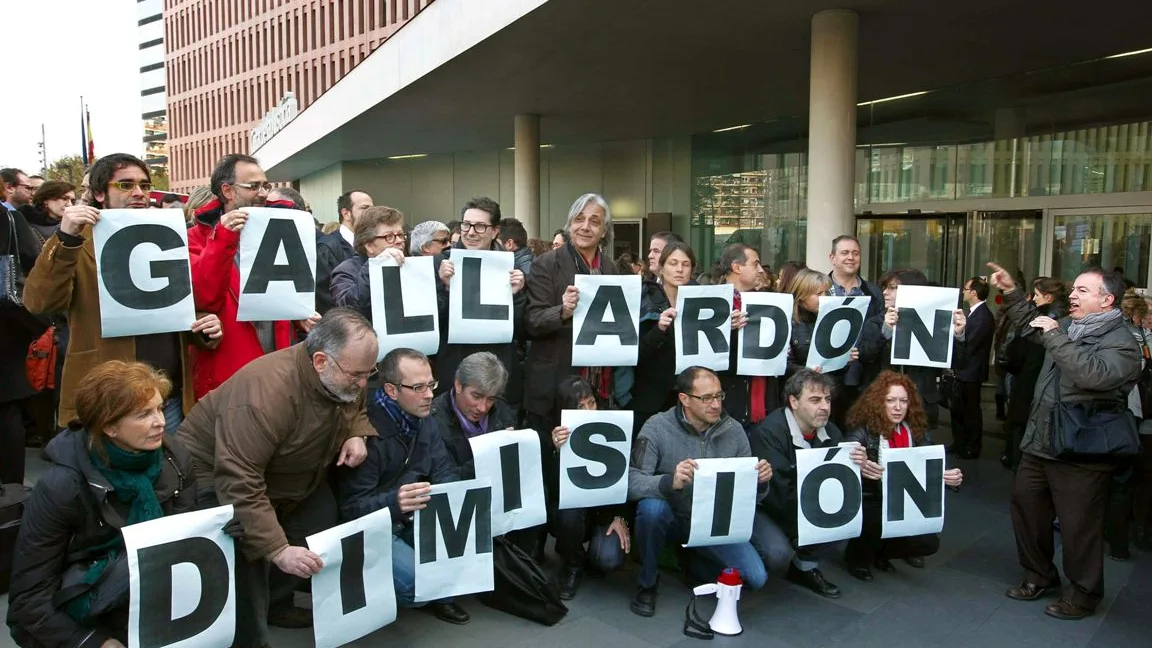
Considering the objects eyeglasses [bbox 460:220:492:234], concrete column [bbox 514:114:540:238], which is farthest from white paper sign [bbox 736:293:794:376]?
concrete column [bbox 514:114:540:238]

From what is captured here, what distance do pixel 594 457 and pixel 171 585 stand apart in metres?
2.07

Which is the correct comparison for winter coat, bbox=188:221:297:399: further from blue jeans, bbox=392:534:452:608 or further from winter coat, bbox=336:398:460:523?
blue jeans, bbox=392:534:452:608

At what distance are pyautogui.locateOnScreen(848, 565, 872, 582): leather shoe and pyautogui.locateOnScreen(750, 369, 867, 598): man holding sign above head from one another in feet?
0.95

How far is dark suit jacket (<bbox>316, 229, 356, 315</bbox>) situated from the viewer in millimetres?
4730

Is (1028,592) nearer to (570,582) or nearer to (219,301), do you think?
(570,582)

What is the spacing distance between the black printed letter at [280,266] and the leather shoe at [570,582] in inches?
80.7

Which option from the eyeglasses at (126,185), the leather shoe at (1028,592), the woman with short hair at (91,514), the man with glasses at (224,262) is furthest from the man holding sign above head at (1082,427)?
the eyeglasses at (126,185)

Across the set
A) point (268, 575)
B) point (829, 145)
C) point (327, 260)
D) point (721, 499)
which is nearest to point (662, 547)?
point (721, 499)

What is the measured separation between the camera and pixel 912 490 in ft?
14.6

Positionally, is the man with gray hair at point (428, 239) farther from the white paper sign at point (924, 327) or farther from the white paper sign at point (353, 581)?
the white paper sign at point (924, 327)

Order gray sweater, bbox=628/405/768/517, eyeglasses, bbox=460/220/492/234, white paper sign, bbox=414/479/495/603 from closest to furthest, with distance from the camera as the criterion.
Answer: white paper sign, bbox=414/479/495/603, gray sweater, bbox=628/405/768/517, eyeglasses, bbox=460/220/492/234

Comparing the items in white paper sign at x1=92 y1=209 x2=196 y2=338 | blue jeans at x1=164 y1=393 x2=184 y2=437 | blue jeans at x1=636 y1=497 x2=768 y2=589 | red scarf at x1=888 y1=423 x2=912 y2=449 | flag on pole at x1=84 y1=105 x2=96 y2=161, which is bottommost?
blue jeans at x1=636 y1=497 x2=768 y2=589

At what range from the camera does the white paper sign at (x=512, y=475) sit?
152 inches

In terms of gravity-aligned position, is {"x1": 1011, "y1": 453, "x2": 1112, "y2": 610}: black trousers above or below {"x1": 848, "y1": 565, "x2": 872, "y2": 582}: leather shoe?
above
